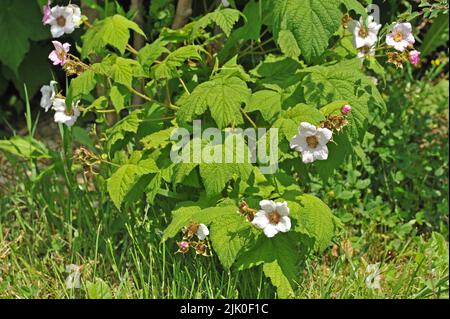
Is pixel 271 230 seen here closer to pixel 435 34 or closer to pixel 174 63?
pixel 174 63

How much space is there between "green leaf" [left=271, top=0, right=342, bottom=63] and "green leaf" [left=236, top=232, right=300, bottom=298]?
0.57 metres

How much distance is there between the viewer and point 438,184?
3582mm

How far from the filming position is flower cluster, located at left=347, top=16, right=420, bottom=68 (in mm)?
2615

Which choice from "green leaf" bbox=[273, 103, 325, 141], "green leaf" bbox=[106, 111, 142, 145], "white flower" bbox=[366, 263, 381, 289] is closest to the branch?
"green leaf" bbox=[106, 111, 142, 145]

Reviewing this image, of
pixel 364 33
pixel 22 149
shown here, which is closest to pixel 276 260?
pixel 364 33

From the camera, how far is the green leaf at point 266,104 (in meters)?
2.50

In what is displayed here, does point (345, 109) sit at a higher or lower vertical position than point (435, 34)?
higher

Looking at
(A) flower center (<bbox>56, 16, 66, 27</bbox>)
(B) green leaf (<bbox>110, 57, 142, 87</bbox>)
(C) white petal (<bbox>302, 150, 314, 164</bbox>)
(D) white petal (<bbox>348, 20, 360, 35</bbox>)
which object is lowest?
(C) white petal (<bbox>302, 150, 314, 164</bbox>)

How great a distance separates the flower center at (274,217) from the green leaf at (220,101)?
0.96 ft

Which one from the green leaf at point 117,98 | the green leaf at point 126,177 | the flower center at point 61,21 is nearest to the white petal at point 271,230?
the green leaf at point 126,177

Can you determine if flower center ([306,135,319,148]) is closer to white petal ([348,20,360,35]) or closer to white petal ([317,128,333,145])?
white petal ([317,128,333,145])

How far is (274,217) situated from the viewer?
240cm

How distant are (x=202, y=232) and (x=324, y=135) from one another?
476 millimetres

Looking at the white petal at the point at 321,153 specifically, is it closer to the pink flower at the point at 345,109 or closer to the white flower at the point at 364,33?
the pink flower at the point at 345,109
